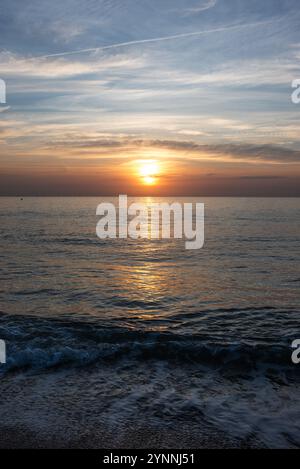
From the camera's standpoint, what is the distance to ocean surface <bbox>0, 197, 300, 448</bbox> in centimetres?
762

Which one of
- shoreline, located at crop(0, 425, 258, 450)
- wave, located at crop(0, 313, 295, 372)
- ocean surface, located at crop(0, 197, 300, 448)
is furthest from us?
wave, located at crop(0, 313, 295, 372)

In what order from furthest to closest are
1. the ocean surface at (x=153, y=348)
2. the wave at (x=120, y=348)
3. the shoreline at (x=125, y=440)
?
1. the wave at (x=120, y=348)
2. the ocean surface at (x=153, y=348)
3. the shoreline at (x=125, y=440)

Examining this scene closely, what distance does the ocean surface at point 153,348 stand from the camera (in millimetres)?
7625

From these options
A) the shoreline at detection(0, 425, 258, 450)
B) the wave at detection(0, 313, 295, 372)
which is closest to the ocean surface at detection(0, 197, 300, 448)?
the wave at detection(0, 313, 295, 372)

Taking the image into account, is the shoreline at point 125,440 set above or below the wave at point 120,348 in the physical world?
below

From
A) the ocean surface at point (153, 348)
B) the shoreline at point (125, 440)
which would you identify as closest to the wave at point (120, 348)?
the ocean surface at point (153, 348)

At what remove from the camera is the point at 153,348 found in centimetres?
1155

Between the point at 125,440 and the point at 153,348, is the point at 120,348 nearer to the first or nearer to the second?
the point at 153,348

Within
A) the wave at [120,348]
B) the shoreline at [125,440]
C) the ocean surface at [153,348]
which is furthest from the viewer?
the wave at [120,348]

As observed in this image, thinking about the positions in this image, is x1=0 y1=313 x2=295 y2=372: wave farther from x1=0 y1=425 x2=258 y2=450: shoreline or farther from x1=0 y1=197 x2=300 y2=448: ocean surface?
x1=0 y1=425 x2=258 y2=450: shoreline

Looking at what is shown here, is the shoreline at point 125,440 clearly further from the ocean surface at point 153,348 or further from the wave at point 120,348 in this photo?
the wave at point 120,348

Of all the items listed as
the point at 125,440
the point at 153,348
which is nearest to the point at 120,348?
the point at 153,348
